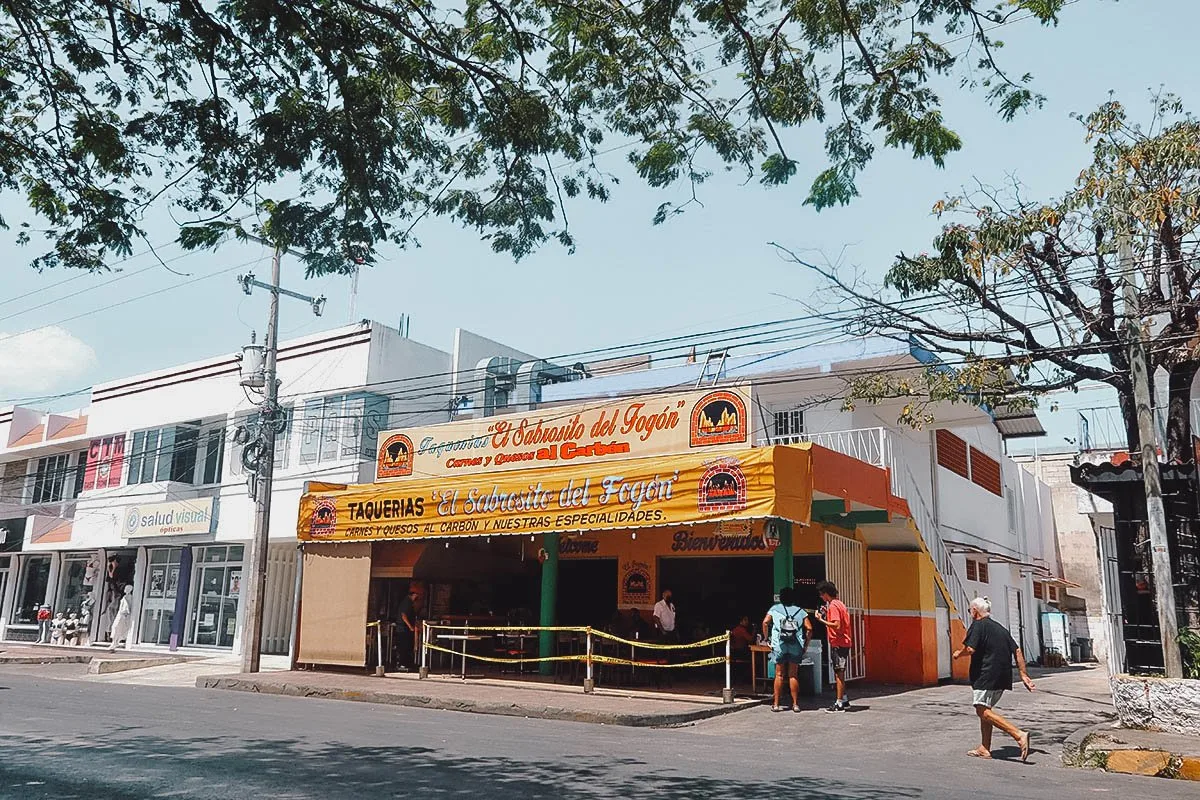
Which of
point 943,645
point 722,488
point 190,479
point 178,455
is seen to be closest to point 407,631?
point 722,488

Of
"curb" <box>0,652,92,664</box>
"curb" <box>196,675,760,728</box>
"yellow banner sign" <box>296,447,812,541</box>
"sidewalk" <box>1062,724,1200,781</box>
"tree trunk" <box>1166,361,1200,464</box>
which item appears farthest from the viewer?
"curb" <box>0,652,92,664</box>

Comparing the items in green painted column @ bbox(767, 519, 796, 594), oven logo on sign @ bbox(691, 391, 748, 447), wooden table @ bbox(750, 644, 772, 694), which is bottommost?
wooden table @ bbox(750, 644, 772, 694)

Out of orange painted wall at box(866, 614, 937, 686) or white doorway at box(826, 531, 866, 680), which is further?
orange painted wall at box(866, 614, 937, 686)

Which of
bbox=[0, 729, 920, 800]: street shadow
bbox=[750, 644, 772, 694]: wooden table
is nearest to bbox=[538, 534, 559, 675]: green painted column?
bbox=[750, 644, 772, 694]: wooden table

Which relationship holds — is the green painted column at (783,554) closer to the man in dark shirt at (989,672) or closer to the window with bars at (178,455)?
the man in dark shirt at (989,672)

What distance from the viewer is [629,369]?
24734mm

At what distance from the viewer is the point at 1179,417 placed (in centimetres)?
1270

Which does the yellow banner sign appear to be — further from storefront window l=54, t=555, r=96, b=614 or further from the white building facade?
storefront window l=54, t=555, r=96, b=614

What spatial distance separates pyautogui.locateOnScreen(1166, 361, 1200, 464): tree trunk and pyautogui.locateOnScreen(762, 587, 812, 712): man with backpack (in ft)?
16.9

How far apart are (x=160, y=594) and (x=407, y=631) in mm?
11245

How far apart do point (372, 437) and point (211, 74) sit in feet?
52.2

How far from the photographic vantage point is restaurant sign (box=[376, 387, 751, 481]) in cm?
1622

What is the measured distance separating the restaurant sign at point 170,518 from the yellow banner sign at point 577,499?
698cm

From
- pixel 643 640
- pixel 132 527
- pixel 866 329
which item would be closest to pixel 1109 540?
pixel 866 329
